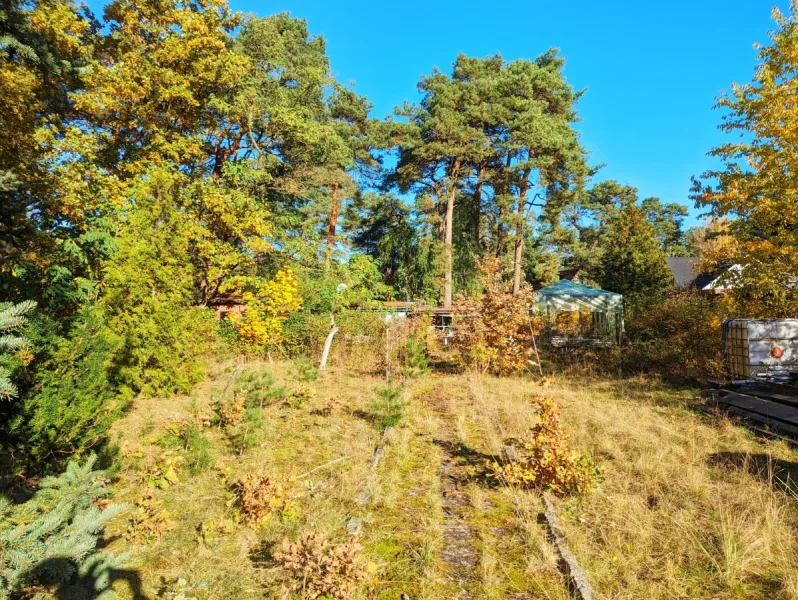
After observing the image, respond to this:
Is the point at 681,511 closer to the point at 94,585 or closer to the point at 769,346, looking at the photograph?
the point at 94,585

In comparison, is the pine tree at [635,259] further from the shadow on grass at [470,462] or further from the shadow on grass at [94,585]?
the shadow on grass at [94,585]

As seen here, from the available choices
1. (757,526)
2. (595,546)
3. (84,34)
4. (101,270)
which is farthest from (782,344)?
(84,34)

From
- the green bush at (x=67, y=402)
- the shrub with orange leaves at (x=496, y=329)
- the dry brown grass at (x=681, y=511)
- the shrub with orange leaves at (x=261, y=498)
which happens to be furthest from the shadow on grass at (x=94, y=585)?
the shrub with orange leaves at (x=496, y=329)

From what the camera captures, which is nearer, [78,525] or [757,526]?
[78,525]

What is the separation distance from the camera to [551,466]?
14.5 ft

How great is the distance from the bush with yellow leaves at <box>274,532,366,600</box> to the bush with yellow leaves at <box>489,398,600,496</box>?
2232mm

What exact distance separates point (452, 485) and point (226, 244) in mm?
12707

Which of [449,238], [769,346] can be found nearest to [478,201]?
[449,238]

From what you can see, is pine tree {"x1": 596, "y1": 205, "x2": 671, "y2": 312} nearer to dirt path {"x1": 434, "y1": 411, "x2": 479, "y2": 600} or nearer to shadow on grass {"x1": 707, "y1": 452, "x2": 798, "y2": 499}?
shadow on grass {"x1": 707, "y1": 452, "x2": 798, "y2": 499}

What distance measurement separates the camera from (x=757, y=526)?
3482 millimetres

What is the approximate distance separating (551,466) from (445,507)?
1208mm

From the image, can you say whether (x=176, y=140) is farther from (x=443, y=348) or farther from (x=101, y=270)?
(x=443, y=348)

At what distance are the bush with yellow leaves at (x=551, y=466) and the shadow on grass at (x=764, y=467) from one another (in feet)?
5.79

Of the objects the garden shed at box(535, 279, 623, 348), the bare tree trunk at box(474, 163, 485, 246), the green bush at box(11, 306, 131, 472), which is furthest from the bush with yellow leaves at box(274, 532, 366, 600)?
the bare tree trunk at box(474, 163, 485, 246)
